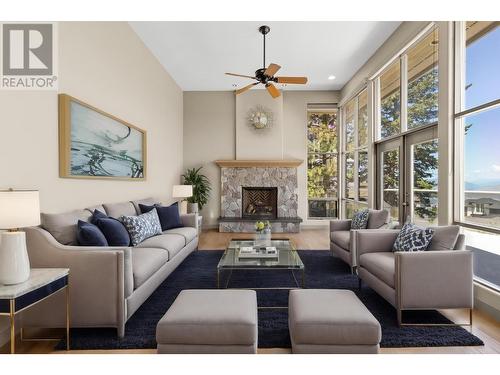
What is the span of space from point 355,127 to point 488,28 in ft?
12.4

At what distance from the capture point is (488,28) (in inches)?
110

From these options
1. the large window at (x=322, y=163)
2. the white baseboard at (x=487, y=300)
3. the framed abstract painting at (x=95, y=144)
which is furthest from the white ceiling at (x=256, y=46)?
the white baseboard at (x=487, y=300)

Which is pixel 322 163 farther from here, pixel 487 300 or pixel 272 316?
pixel 272 316

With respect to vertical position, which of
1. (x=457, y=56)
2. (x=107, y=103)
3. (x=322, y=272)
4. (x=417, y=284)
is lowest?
(x=322, y=272)

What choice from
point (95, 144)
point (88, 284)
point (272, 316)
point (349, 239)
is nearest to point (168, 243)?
point (88, 284)

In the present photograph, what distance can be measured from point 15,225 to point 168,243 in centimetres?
184

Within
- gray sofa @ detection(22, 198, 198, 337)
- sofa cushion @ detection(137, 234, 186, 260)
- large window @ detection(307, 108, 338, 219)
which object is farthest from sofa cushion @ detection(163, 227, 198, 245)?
large window @ detection(307, 108, 338, 219)

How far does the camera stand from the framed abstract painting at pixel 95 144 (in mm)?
2953

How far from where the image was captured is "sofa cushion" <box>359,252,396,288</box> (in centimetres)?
259

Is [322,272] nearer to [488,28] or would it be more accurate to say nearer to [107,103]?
[488,28]

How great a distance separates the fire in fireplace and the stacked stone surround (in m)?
0.14
